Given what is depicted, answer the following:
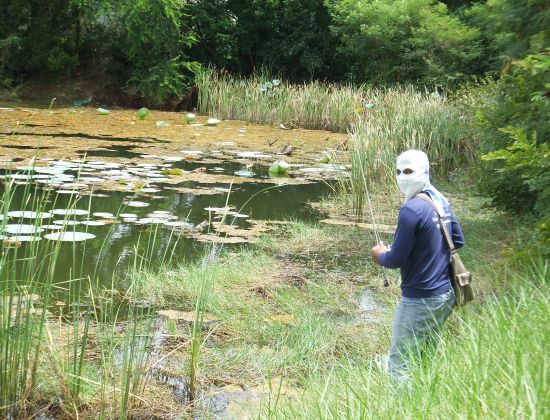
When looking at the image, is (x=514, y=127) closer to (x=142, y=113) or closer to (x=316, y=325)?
(x=316, y=325)

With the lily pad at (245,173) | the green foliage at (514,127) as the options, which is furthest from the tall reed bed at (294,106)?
the green foliage at (514,127)

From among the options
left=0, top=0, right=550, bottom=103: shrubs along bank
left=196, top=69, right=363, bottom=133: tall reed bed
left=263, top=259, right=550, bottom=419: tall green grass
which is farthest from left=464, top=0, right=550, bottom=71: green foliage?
left=0, top=0, right=550, bottom=103: shrubs along bank

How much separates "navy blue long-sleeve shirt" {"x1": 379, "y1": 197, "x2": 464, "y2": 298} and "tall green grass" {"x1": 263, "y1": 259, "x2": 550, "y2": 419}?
38 cm

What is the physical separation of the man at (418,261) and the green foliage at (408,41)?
1607 cm

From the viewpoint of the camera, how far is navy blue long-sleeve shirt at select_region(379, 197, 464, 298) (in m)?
3.35

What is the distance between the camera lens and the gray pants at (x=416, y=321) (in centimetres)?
341

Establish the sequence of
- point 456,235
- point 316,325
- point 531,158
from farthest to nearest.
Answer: point 316,325
point 531,158
point 456,235

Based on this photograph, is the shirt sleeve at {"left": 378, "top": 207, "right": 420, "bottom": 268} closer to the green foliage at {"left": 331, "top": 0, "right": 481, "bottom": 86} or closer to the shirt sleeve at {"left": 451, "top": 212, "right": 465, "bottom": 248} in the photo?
the shirt sleeve at {"left": 451, "top": 212, "right": 465, "bottom": 248}

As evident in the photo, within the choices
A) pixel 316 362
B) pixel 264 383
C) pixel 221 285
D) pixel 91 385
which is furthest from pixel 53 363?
pixel 221 285

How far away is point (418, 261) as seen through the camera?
3.42m

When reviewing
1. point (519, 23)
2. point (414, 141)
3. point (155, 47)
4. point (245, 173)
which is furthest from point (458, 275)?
point (155, 47)

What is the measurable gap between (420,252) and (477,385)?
1.16 meters

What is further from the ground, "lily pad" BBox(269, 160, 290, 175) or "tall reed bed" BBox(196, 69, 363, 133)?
"tall reed bed" BBox(196, 69, 363, 133)

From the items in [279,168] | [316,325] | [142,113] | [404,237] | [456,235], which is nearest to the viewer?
[404,237]
